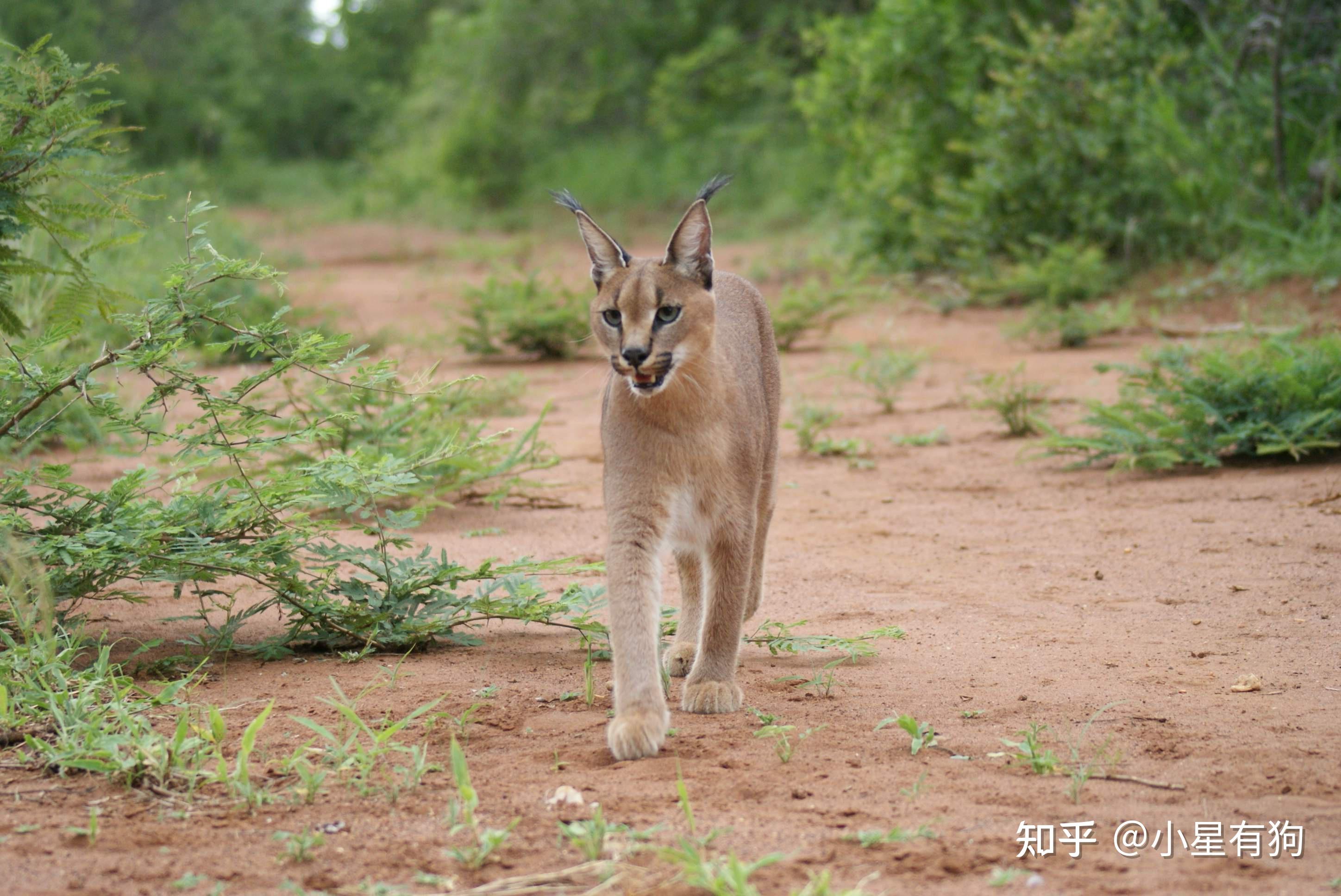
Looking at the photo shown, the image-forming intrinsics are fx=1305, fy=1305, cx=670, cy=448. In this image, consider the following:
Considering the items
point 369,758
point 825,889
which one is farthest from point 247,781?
point 825,889

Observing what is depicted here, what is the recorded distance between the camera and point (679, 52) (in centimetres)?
2136

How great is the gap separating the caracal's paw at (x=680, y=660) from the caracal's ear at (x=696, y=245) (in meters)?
1.20

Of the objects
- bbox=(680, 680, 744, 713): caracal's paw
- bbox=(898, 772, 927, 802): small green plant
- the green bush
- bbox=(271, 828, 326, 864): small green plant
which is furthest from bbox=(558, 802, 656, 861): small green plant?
the green bush

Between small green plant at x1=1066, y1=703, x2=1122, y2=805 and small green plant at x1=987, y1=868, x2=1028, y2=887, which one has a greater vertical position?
small green plant at x1=987, y1=868, x2=1028, y2=887

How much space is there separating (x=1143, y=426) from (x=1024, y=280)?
4.23m

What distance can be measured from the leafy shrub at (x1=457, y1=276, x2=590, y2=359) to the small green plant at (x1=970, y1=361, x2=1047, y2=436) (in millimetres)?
3635

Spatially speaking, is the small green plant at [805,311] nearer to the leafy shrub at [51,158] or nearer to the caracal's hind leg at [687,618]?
the caracal's hind leg at [687,618]

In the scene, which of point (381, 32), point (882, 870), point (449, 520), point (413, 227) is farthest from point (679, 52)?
point (882, 870)

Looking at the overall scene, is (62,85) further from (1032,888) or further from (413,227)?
(413,227)

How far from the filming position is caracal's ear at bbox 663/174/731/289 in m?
3.81

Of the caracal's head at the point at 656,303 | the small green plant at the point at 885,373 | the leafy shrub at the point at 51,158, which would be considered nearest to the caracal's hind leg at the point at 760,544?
the caracal's head at the point at 656,303

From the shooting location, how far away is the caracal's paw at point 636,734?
3229 mm

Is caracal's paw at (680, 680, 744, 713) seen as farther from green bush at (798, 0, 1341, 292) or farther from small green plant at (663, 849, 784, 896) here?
green bush at (798, 0, 1341, 292)

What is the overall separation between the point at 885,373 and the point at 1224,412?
2.69 m
